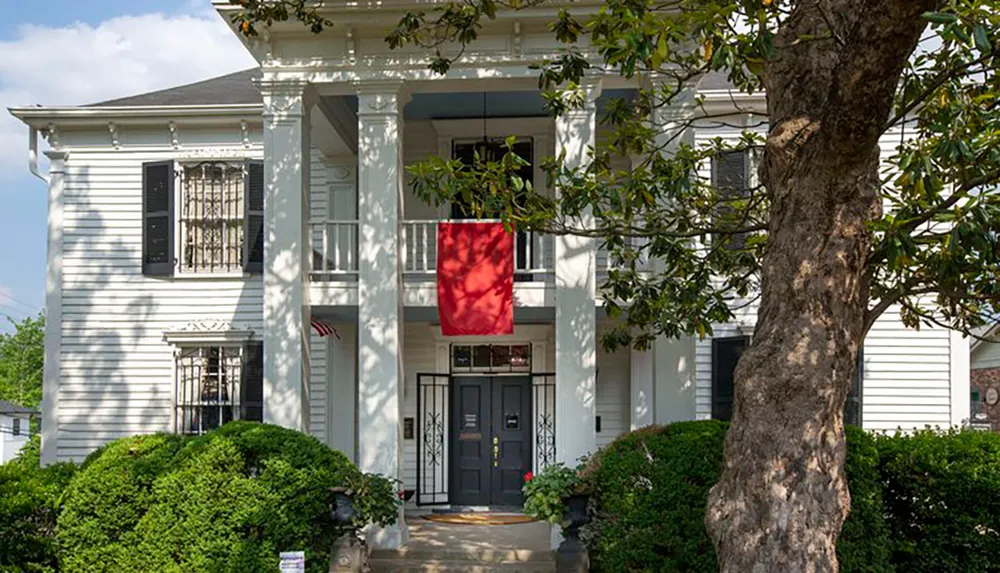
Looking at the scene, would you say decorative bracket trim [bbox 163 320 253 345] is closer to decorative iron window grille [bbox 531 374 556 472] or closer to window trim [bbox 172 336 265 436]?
window trim [bbox 172 336 265 436]

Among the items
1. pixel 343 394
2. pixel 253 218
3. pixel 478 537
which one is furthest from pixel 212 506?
pixel 253 218

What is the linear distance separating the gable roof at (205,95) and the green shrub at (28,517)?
8131 millimetres

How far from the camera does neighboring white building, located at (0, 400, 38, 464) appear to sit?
148 ft

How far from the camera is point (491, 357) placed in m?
16.4

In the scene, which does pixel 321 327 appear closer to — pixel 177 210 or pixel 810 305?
pixel 177 210

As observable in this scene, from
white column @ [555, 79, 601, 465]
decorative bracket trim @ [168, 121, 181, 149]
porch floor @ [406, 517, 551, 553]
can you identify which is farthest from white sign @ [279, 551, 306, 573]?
decorative bracket trim @ [168, 121, 181, 149]

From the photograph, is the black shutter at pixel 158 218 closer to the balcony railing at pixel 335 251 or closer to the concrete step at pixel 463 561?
the balcony railing at pixel 335 251

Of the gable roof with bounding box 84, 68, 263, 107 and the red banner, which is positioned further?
the gable roof with bounding box 84, 68, 263, 107

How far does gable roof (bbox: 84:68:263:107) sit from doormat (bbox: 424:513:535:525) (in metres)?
7.75

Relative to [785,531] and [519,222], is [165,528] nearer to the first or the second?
[519,222]

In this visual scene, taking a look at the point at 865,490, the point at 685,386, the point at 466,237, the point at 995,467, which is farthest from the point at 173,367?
the point at 995,467

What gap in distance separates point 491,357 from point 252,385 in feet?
13.3

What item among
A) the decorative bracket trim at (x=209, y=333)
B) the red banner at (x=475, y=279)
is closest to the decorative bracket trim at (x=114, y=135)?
the decorative bracket trim at (x=209, y=333)

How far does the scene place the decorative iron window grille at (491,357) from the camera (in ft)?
53.7
